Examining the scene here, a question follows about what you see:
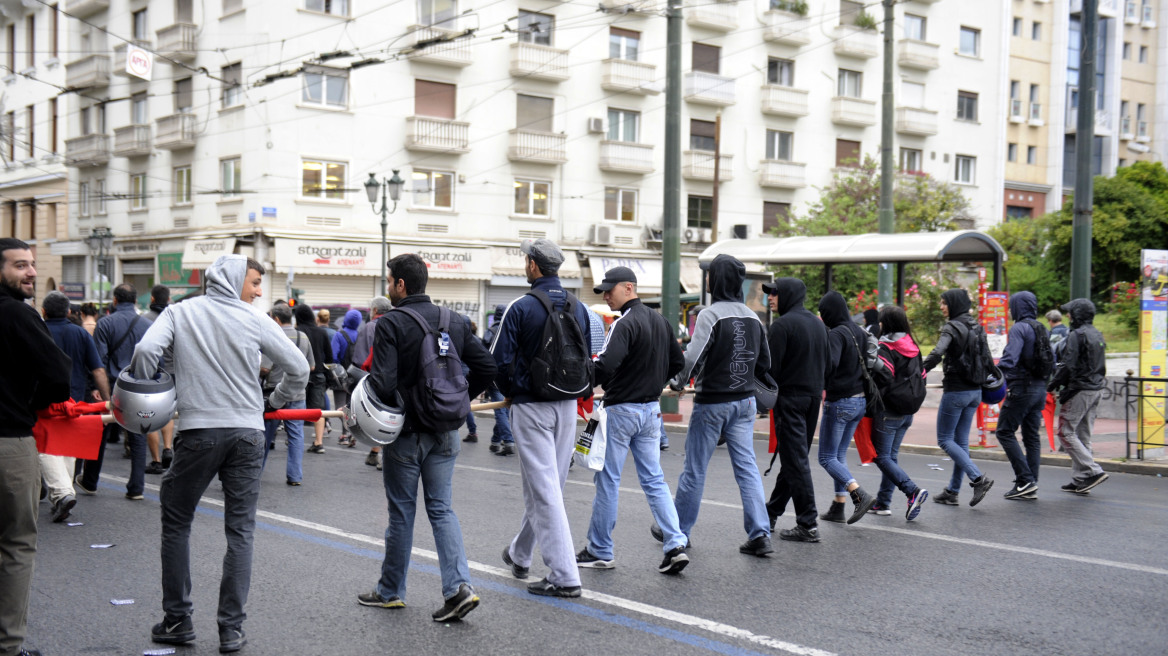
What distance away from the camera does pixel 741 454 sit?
6820mm

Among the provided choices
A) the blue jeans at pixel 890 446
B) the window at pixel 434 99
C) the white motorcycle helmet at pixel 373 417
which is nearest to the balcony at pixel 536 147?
the window at pixel 434 99

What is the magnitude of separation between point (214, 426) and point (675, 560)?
2875mm

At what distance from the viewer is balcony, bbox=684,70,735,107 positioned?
35719mm

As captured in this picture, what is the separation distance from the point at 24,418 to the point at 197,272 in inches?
1105

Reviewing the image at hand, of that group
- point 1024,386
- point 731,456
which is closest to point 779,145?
point 1024,386

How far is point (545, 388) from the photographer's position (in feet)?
18.3

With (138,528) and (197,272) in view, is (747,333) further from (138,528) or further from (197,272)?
(197,272)

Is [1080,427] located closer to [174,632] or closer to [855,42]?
[174,632]

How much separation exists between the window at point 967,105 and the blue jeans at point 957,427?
37117mm

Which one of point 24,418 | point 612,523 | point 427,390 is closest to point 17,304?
point 24,418

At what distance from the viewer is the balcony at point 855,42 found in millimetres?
38719

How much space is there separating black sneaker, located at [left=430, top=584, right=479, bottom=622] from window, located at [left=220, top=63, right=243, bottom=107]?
→ 87.6ft

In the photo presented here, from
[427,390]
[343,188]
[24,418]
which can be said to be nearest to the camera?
[24,418]

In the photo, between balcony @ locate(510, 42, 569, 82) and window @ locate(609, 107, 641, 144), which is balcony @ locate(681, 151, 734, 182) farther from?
balcony @ locate(510, 42, 569, 82)
